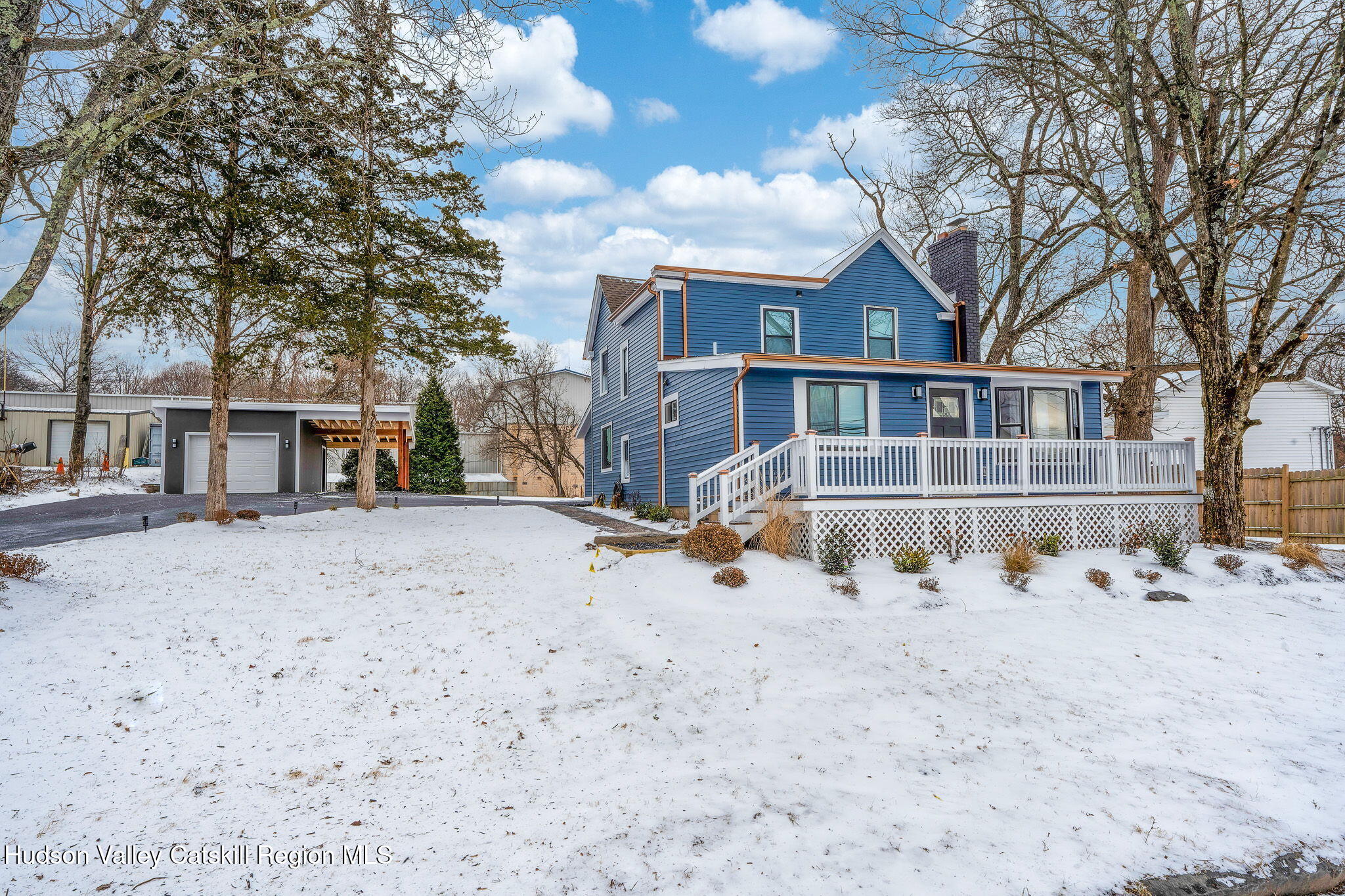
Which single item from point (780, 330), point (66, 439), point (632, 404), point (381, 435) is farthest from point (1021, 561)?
point (66, 439)

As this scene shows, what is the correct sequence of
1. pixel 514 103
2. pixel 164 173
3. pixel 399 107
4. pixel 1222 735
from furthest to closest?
1. pixel 399 107
2. pixel 164 173
3. pixel 514 103
4. pixel 1222 735

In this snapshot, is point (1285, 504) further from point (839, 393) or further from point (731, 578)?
point (731, 578)

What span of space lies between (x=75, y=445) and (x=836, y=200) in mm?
26285

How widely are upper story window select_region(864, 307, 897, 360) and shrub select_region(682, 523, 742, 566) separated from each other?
367 inches

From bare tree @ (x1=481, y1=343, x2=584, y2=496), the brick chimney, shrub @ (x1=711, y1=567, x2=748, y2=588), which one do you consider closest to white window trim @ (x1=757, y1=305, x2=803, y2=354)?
the brick chimney

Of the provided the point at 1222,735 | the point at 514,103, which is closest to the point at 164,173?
the point at 514,103

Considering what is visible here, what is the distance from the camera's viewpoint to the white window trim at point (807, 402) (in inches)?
515

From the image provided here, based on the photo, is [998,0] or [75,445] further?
[75,445]

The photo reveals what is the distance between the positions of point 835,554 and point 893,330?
9657mm

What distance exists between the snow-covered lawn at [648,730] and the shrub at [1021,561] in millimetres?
574

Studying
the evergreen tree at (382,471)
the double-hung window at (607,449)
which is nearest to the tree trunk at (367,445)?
the double-hung window at (607,449)

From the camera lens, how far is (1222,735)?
5.30 m

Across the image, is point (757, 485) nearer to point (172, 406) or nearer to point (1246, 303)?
point (1246, 303)

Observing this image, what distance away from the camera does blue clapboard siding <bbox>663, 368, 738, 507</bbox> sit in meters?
12.9
